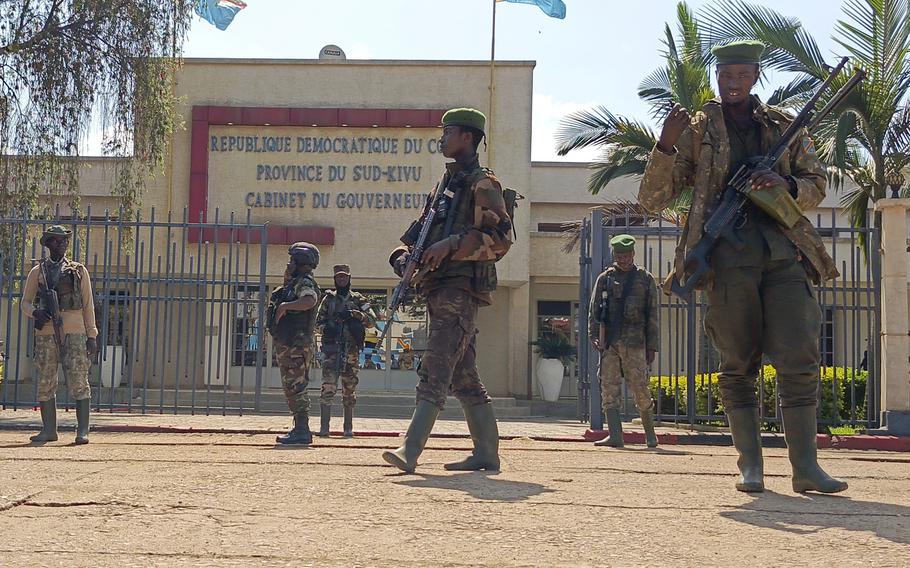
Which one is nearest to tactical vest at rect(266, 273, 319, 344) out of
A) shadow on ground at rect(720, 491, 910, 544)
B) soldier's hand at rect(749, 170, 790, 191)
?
soldier's hand at rect(749, 170, 790, 191)

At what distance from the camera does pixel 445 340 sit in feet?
17.8

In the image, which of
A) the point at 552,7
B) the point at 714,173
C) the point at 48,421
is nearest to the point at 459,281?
the point at 714,173

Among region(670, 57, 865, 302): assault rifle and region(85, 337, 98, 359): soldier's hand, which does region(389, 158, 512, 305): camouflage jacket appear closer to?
region(670, 57, 865, 302): assault rifle

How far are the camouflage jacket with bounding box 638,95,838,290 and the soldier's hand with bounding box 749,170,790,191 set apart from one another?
19cm

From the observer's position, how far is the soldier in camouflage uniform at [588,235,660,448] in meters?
9.02

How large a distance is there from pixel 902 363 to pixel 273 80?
1562 cm

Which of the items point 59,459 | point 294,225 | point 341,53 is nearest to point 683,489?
point 59,459

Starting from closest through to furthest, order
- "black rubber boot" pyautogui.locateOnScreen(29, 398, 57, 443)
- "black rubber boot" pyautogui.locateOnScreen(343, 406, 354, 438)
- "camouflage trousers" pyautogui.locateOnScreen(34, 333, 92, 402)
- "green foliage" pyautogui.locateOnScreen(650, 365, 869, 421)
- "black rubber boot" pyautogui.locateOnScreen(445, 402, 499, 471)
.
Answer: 1. "black rubber boot" pyautogui.locateOnScreen(445, 402, 499, 471)
2. "camouflage trousers" pyautogui.locateOnScreen(34, 333, 92, 402)
3. "black rubber boot" pyautogui.locateOnScreen(29, 398, 57, 443)
4. "black rubber boot" pyautogui.locateOnScreen(343, 406, 354, 438)
5. "green foliage" pyautogui.locateOnScreen(650, 365, 869, 421)

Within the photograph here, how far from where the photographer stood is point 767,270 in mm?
4617

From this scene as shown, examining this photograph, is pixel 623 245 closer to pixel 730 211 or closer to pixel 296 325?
pixel 296 325

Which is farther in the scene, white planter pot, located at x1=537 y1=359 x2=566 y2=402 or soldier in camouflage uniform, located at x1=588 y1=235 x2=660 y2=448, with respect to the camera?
white planter pot, located at x1=537 y1=359 x2=566 y2=402

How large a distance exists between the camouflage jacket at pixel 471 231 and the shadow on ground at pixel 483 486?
0.96 metres

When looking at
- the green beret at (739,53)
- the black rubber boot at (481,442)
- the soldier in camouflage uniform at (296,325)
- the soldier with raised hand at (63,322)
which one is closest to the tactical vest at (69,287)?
the soldier with raised hand at (63,322)

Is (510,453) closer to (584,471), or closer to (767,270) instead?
(584,471)
